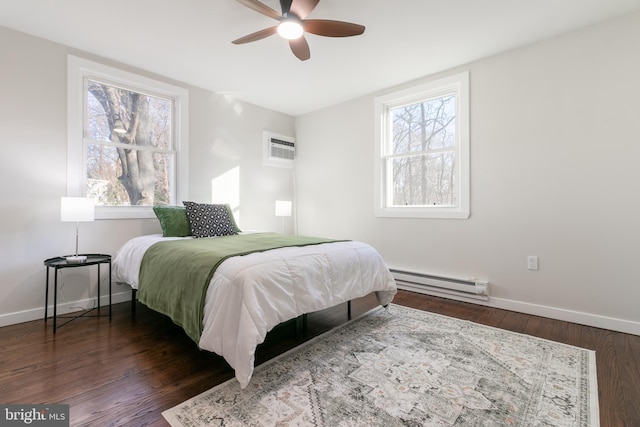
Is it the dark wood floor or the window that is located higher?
the window

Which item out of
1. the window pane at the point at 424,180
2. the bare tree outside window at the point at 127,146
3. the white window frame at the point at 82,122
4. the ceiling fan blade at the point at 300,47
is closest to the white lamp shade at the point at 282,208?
the white window frame at the point at 82,122

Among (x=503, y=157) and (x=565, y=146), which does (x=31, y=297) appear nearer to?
(x=503, y=157)

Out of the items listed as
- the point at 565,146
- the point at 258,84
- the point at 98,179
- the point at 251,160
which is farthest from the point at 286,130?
the point at 565,146

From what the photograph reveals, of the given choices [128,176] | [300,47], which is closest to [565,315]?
[300,47]

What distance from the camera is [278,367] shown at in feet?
5.97

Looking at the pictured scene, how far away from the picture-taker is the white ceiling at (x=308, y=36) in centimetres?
227

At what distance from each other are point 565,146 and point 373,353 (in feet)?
7.98

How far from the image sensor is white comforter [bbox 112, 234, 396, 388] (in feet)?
5.15

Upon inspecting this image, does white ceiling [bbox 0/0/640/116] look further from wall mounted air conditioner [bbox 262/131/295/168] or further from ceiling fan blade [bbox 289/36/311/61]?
wall mounted air conditioner [bbox 262/131/295/168]

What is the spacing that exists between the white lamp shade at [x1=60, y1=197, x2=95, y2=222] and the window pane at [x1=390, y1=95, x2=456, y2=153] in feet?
11.0

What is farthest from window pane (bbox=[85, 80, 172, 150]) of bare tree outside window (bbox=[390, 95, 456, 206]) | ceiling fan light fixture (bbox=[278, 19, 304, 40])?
bare tree outside window (bbox=[390, 95, 456, 206])

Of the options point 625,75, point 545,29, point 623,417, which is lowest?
point 623,417

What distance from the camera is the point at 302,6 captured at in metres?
2.02

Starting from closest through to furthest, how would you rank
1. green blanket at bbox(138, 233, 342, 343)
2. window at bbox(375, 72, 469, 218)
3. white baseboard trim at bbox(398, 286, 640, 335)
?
green blanket at bbox(138, 233, 342, 343) → white baseboard trim at bbox(398, 286, 640, 335) → window at bbox(375, 72, 469, 218)
